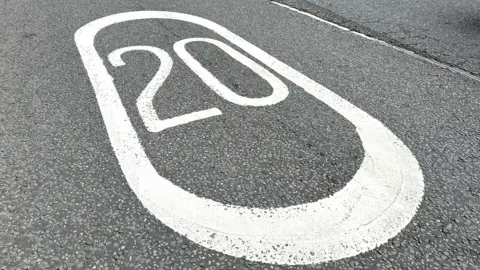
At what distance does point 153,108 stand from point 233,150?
82cm

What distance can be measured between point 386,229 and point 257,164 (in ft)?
2.85

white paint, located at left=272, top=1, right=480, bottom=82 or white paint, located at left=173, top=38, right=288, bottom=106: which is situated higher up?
white paint, located at left=272, top=1, right=480, bottom=82

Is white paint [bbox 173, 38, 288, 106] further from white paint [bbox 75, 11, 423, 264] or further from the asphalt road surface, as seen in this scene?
white paint [bbox 75, 11, 423, 264]

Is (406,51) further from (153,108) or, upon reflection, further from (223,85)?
(153,108)

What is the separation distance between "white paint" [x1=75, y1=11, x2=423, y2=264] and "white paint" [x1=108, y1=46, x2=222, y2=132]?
17 cm

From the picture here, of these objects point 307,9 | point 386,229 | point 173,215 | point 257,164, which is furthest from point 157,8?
point 386,229

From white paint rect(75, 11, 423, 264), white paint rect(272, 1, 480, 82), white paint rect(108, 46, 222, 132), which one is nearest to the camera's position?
white paint rect(75, 11, 423, 264)

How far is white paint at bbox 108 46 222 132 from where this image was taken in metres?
2.98

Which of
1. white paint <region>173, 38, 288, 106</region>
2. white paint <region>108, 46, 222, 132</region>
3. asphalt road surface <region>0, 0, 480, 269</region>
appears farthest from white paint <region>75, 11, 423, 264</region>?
white paint <region>173, 38, 288, 106</region>

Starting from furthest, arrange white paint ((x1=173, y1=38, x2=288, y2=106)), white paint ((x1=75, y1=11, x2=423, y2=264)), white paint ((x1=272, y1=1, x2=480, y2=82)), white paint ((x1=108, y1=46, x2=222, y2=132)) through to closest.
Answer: white paint ((x1=272, y1=1, x2=480, y2=82))
white paint ((x1=173, y1=38, x2=288, y2=106))
white paint ((x1=108, y1=46, x2=222, y2=132))
white paint ((x1=75, y1=11, x2=423, y2=264))

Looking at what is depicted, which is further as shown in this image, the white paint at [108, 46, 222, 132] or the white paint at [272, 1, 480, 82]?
the white paint at [272, 1, 480, 82]

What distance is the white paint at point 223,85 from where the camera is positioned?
3.32 metres

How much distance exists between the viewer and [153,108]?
10.4ft

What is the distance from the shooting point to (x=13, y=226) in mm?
2113
